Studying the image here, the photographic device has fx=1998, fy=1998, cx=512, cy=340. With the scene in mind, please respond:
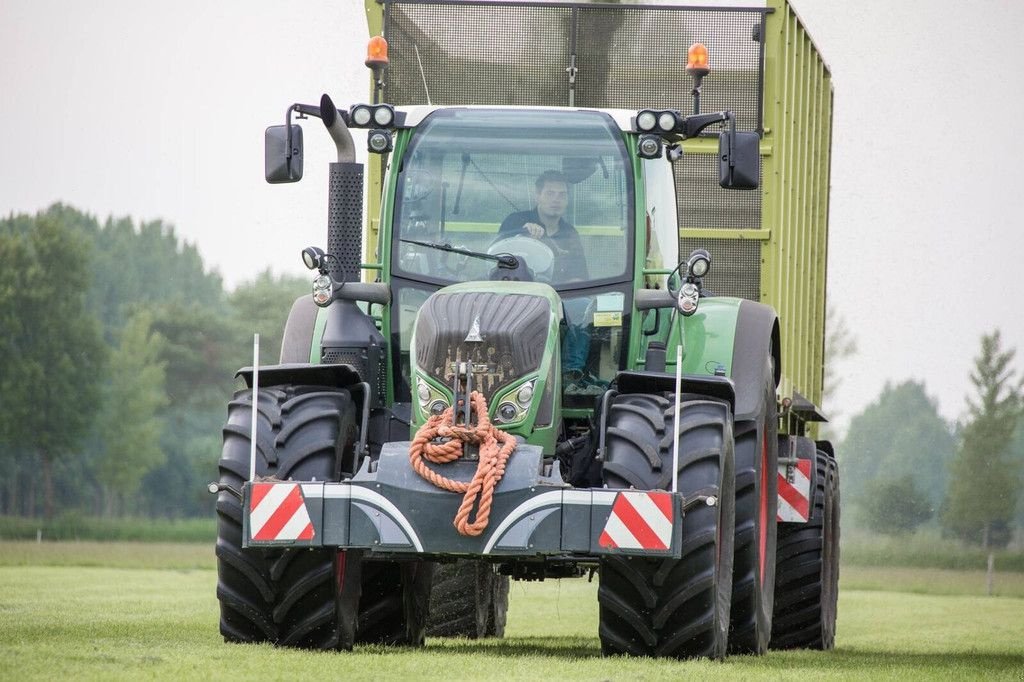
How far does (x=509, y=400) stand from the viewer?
9.62 meters

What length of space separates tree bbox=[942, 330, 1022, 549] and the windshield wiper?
38.7m

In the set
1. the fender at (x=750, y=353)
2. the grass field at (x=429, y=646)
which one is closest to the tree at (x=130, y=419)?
the grass field at (x=429, y=646)

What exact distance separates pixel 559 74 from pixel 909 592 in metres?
24.8

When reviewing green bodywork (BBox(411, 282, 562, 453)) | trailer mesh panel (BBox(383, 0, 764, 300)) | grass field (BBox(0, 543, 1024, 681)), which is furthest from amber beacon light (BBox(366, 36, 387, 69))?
grass field (BBox(0, 543, 1024, 681))

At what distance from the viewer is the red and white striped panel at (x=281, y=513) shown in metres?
9.24

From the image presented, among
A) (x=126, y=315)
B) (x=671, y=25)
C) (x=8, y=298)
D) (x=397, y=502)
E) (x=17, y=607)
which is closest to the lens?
(x=397, y=502)

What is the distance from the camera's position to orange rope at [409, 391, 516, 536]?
908cm

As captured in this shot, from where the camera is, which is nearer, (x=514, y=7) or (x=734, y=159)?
(x=734, y=159)

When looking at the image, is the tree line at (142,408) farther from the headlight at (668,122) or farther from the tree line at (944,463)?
the headlight at (668,122)

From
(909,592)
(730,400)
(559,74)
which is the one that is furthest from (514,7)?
(909,592)

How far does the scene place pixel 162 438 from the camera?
58.7m

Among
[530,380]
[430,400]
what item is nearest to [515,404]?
[530,380]

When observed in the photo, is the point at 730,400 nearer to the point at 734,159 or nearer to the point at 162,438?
the point at 734,159

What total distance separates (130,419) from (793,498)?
46.2 meters
